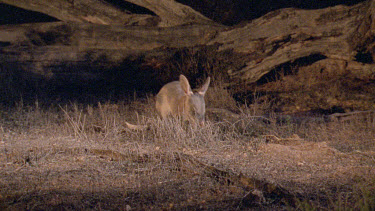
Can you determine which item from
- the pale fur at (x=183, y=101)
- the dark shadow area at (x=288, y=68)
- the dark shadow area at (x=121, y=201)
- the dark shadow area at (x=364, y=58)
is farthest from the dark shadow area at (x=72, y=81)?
the dark shadow area at (x=121, y=201)

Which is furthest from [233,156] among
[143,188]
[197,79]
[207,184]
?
[197,79]

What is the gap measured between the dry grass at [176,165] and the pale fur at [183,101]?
29 centimetres

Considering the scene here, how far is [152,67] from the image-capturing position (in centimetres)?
860

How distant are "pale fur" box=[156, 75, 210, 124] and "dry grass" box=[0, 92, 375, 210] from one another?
29cm

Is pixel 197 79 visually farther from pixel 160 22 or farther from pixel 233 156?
pixel 233 156

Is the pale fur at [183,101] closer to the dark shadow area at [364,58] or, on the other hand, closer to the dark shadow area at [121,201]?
the dark shadow area at [121,201]

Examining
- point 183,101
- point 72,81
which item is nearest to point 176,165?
point 183,101

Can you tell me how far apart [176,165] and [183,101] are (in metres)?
2.27

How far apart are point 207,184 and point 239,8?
36.6 ft

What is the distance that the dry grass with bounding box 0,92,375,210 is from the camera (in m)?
3.13

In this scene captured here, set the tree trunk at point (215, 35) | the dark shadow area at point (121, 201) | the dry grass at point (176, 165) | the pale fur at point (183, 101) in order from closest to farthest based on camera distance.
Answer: the dark shadow area at point (121, 201) → the dry grass at point (176, 165) → the pale fur at point (183, 101) → the tree trunk at point (215, 35)

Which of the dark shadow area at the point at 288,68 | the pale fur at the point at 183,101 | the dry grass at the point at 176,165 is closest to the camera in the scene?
the dry grass at the point at 176,165

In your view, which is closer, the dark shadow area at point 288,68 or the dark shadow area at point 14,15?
the dark shadow area at point 288,68

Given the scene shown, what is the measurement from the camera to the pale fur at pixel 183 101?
5953 millimetres
